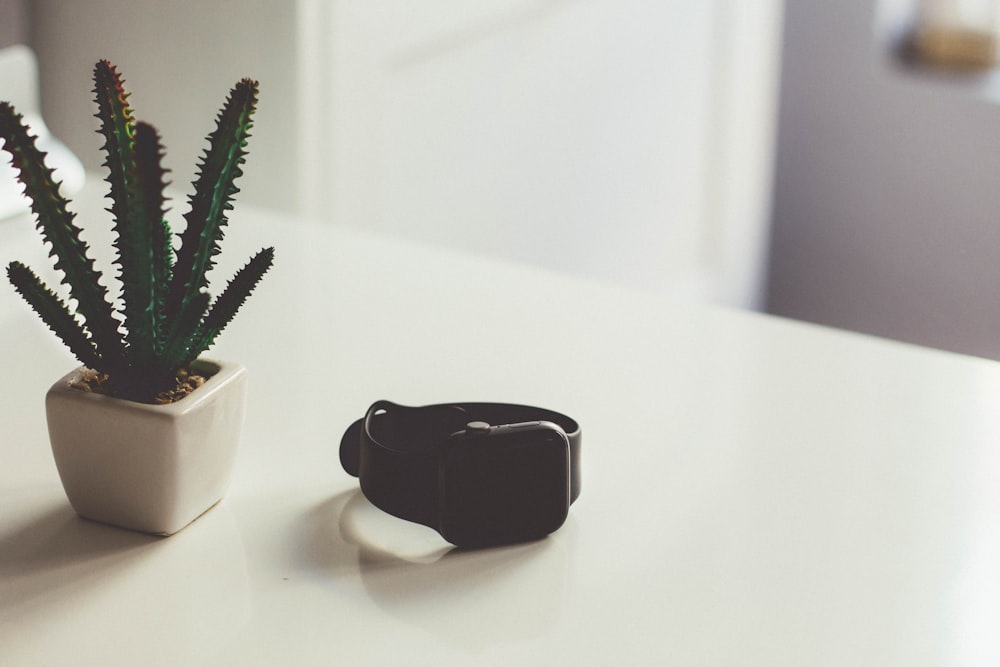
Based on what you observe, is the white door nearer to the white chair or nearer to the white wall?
the white wall

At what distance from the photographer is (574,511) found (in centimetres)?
81

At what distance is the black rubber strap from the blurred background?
899mm

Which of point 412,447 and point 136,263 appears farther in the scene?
point 412,447

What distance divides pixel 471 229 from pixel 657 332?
1.11m

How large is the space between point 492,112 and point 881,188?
1.31 meters

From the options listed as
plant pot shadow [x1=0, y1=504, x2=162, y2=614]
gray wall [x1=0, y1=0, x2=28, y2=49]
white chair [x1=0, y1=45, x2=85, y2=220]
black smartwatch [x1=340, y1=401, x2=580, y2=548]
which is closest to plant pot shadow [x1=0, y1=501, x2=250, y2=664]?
plant pot shadow [x1=0, y1=504, x2=162, y2=614]

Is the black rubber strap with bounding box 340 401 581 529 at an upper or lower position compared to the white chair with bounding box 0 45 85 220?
lower

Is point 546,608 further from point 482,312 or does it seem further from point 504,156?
point 504,156

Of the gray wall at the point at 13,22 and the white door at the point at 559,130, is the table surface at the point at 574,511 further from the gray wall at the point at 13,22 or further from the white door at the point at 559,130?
the white door at the point at 559,130

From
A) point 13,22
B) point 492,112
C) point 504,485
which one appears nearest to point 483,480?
point 504,485

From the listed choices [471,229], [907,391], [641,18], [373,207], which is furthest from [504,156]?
[907,391]

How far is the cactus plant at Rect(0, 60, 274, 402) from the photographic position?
0.70m

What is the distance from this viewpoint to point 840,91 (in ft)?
9.85

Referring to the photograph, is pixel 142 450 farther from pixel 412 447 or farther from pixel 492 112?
pixel 492 112
